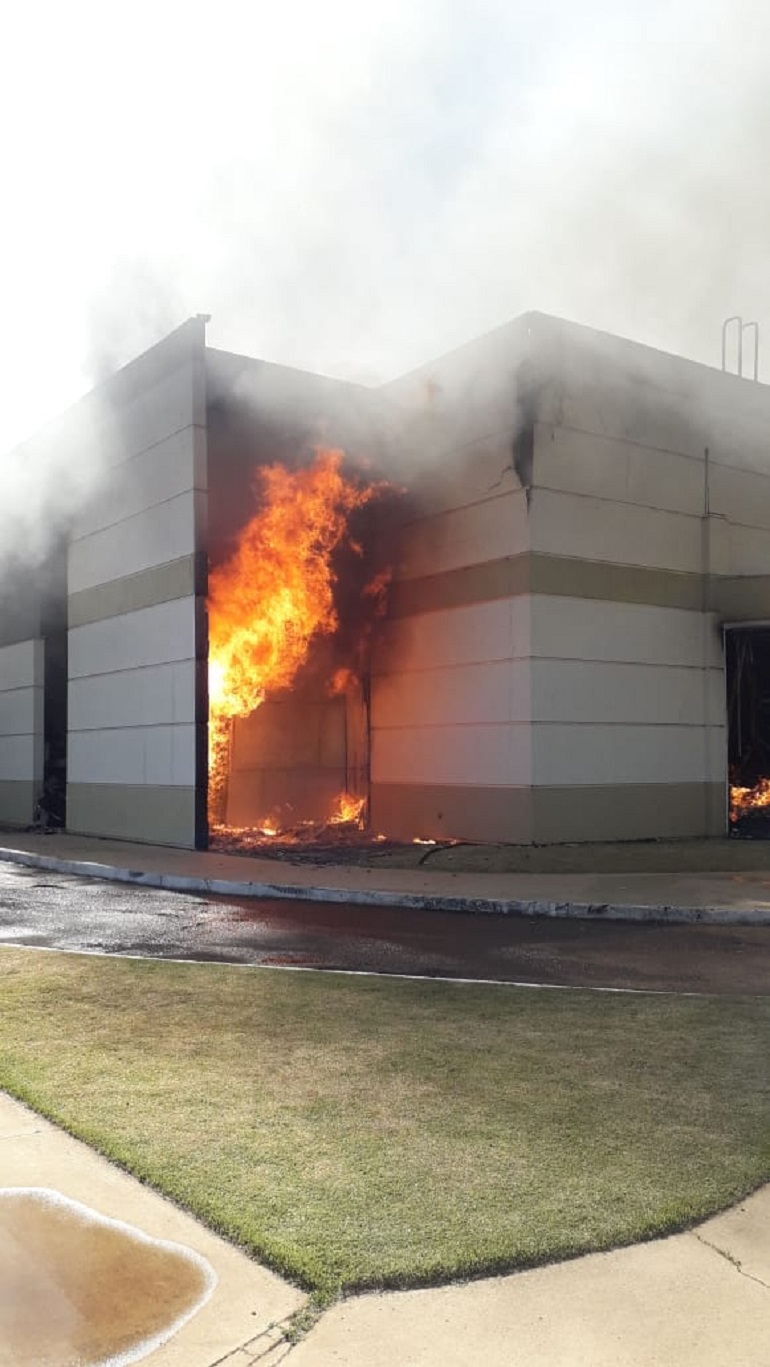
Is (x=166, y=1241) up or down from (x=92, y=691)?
down

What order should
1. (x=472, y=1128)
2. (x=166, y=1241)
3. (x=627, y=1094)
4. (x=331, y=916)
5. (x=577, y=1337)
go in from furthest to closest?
(x=331, y=916)
(x=627, y=1094)
(x=472, y=1128)
(x=166, y=1241)
(x=577, y=1337)

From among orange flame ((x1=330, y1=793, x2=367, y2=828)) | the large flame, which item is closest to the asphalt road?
orange flame ((x1=330, y1=793, x2=367, y2=828))

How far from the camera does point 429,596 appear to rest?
1488cm

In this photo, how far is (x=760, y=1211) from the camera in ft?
9.66

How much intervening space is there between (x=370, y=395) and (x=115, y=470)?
13.1 feet

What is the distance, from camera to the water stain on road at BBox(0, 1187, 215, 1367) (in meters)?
2.35

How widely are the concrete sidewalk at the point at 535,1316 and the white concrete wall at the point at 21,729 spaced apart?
1735cm

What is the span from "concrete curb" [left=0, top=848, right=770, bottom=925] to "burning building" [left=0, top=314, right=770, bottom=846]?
270cm

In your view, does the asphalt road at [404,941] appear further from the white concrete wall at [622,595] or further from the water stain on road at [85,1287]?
the white concrete wall at [622,595]

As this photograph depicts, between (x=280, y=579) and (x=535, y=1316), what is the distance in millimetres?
14111

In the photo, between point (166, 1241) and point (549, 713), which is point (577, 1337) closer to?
point (166, 1241)

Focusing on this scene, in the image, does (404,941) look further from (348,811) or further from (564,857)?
(348,811)

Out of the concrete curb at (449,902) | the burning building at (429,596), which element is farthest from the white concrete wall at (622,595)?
the concrete curb at (449,902)

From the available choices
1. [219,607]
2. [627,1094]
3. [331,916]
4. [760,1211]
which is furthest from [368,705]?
[760,1211]
